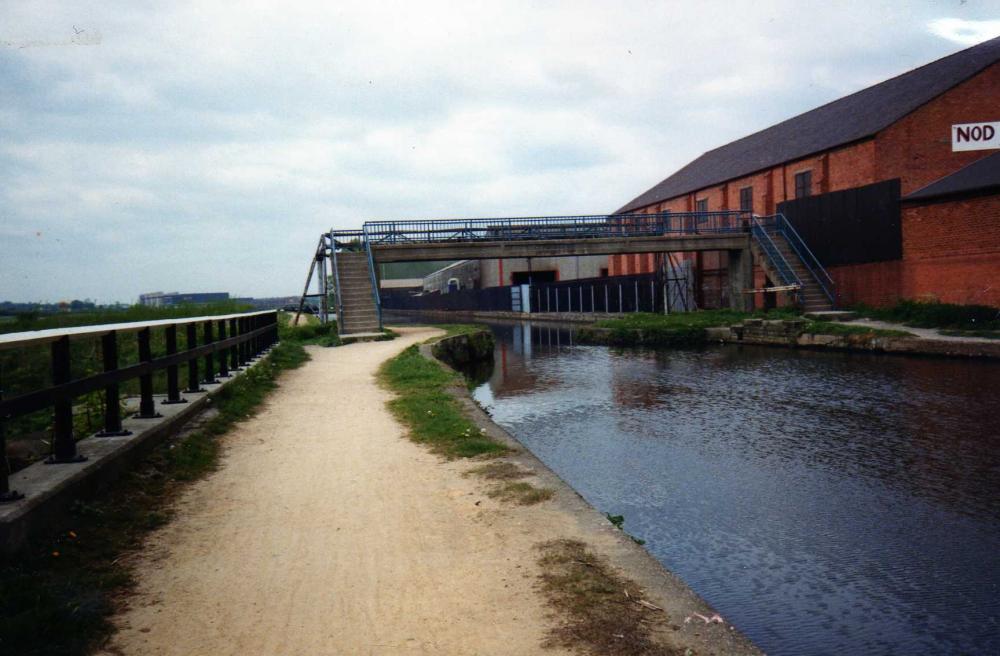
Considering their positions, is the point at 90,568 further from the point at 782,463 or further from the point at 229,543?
the point at 782,463

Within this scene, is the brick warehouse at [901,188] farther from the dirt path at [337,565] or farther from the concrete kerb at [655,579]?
the dirt path at [337,565]

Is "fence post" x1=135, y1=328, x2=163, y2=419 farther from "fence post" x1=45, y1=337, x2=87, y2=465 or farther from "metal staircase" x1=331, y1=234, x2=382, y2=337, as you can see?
"metal staircase" x1=331, y1=234, x2=382, y2=337

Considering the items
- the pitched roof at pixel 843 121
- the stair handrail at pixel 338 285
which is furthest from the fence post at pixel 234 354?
the pitched roof at pixel 843 121

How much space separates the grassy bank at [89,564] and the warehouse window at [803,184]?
25537 millimetres

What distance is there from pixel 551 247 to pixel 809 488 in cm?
2047

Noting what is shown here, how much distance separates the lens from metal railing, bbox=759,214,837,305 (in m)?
23.5

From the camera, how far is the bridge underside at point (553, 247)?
79.8 feet

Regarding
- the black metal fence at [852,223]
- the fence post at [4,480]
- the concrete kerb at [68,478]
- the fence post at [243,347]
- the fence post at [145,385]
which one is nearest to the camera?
the concrete kerb at [68,478]

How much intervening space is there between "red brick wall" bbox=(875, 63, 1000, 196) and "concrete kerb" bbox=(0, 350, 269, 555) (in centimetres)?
2264

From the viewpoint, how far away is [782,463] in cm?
670

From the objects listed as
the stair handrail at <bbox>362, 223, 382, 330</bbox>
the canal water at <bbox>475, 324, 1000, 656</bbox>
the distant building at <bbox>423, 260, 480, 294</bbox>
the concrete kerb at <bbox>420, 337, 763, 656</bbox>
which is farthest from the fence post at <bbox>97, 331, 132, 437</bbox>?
the distant building at <bbox>423, 260, 480, 294</bbox>

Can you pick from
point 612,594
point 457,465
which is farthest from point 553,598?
point 457,465

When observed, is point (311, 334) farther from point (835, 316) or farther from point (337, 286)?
point (835, 316)

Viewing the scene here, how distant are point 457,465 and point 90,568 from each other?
2583mm
